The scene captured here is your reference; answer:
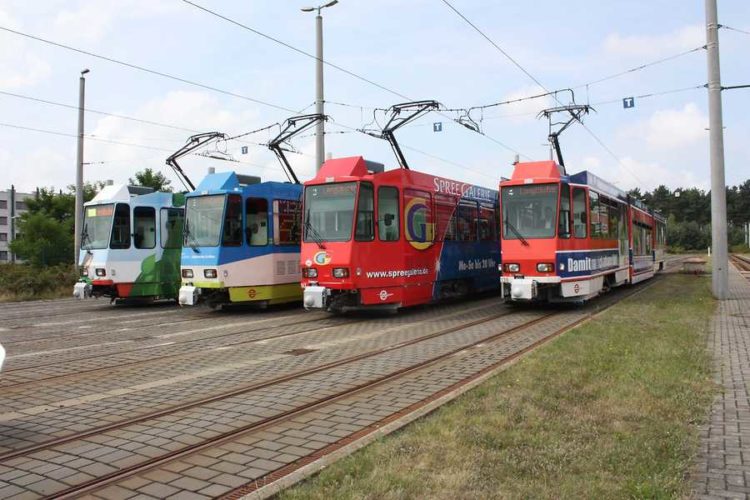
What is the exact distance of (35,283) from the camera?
2358 centimetres

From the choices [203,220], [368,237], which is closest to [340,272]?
[368,237]

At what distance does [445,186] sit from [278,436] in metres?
12.5

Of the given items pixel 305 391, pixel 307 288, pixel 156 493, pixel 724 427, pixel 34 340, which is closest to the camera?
pixel 156 493

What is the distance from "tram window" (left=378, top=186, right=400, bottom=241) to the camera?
558 inches

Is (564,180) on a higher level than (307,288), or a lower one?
Answer: higher

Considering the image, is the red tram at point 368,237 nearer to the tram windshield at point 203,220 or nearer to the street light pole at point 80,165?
the tram windshield at point 203,220

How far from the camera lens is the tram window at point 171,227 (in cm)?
1862

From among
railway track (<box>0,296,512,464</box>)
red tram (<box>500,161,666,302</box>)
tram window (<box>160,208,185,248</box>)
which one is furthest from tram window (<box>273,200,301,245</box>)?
railway track (<box>0,296,512,464</box>)

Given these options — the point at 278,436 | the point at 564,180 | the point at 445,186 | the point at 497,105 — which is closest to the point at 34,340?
the point at 278,436

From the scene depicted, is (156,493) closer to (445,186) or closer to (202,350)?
(202,350)

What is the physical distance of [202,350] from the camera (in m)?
10.1

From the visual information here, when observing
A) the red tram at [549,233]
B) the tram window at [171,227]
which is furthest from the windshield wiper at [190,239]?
the red tram at [549,233]

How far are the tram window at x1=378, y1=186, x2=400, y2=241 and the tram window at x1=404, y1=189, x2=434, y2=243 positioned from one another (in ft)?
1.14

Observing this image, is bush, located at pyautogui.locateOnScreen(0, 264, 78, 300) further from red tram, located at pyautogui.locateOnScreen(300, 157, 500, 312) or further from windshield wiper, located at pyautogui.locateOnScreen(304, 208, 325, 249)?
red tram, located at pyautogui.locateOnScreen(300, 157, 500, 312)
